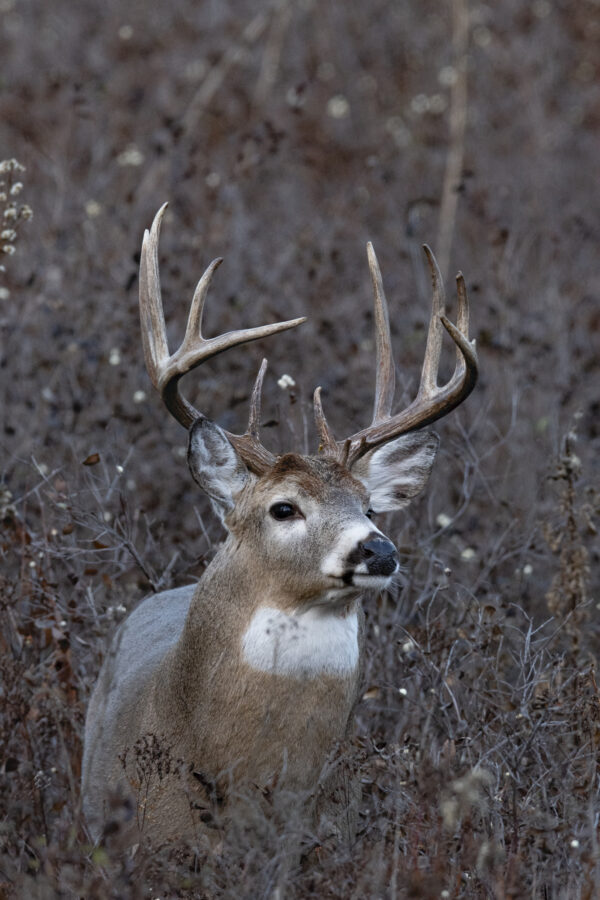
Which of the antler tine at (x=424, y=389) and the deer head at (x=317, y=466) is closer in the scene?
the deer head at (x=317, y=466)

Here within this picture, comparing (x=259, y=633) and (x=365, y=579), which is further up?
(x=365, y=579)

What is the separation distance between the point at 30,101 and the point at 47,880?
816 cm

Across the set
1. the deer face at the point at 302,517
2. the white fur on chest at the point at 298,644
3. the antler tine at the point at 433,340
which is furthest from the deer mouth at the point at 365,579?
the antler tine at the point at 433,340

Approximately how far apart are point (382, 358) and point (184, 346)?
693 mm

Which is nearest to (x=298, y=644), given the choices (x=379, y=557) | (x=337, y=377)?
(x=379, y=557)

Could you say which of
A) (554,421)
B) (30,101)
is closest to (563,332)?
(554,421)

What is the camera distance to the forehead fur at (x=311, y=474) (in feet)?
13.1

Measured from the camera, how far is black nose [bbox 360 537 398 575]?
12.1 ft

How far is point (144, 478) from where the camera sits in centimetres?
623

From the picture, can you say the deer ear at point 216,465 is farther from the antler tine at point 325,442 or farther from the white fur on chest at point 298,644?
the white fur on chest at point 298,644

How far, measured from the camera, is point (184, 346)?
4.18 m

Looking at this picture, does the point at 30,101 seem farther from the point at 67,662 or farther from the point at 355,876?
the point at 355,876

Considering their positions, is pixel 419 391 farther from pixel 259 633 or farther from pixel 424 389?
pixel 259 633

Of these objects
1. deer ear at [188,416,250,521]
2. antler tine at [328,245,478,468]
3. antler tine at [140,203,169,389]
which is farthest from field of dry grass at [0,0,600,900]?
antler tine at [140,203,169,389]
